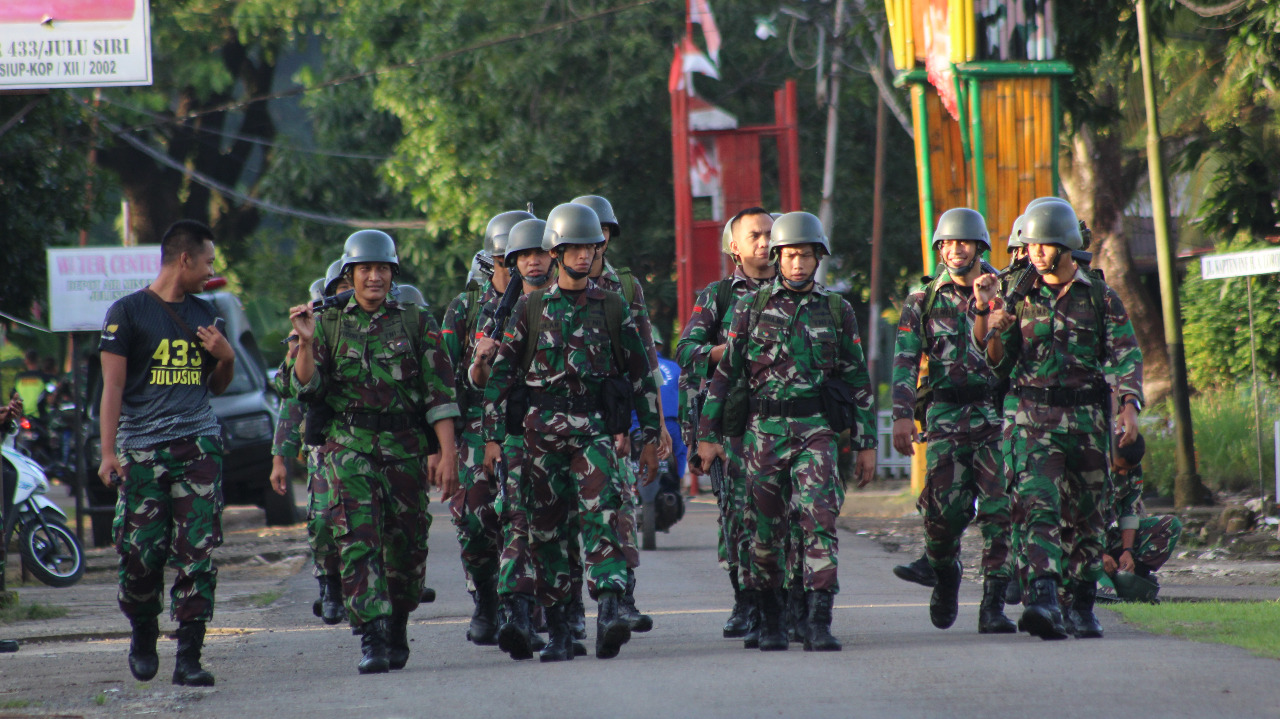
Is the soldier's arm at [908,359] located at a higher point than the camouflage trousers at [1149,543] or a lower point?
higher

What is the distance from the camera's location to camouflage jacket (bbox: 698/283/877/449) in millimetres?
7660

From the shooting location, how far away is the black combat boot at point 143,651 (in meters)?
7.18

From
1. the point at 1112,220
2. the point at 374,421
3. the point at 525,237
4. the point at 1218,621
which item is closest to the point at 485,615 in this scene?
the point at 374,421

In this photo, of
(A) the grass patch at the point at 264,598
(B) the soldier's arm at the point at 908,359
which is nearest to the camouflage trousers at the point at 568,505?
(B) the soldier's arm at the point at 908,359

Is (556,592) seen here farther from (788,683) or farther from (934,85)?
(934,85)

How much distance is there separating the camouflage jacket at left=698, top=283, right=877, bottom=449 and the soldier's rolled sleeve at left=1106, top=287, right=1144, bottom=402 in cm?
118

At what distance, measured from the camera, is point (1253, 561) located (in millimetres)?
12711

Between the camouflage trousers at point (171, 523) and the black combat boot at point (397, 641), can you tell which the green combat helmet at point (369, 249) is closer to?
the camouflage trousers at point (171, 523)

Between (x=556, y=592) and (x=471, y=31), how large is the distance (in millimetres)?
18586

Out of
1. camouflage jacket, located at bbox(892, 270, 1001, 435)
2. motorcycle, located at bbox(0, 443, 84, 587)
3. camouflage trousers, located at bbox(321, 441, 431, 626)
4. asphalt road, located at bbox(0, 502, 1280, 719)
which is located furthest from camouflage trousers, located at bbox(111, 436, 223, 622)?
motorcycle, located at bbox(0, 443, 84, 587)

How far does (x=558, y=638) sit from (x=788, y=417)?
4.77 feet

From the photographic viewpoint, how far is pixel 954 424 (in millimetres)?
8320

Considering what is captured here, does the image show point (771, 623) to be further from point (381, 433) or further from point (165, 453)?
point (165, 453)

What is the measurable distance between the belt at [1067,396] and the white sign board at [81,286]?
9922 mm
